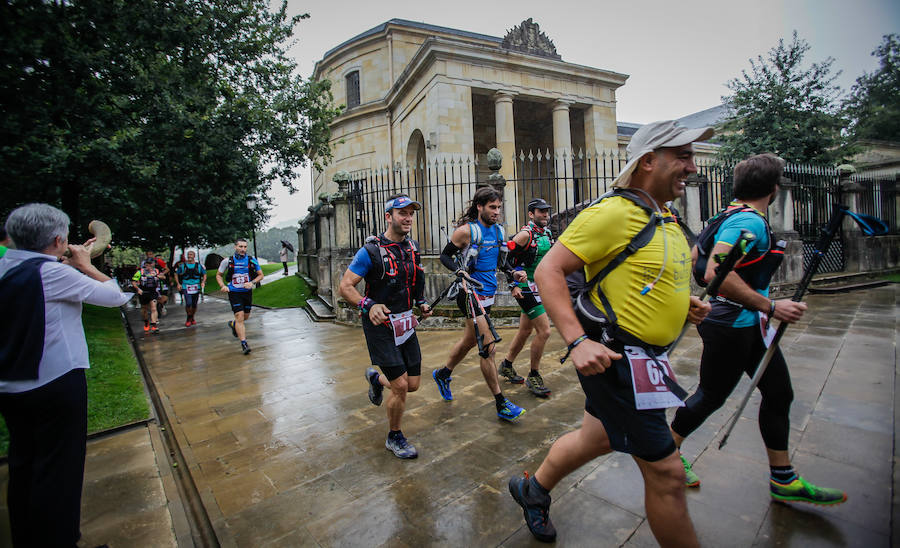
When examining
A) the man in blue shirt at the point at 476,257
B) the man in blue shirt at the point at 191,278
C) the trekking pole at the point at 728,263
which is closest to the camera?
the trekking pole at the point at 728,263

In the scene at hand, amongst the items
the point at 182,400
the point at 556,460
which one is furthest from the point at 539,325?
the point at 182,400

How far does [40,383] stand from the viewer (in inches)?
87.5

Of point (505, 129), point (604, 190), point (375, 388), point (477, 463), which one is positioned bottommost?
point (477, 463)

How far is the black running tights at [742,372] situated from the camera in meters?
2.48

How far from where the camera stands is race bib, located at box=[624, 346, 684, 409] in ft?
5.69

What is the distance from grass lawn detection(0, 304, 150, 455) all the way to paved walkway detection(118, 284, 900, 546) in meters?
0.40

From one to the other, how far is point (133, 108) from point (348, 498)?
11356 mm

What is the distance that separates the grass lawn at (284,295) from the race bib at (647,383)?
42.7 ft

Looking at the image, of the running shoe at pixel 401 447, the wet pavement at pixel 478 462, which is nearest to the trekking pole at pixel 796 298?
the wet pavement at pixel 478 462

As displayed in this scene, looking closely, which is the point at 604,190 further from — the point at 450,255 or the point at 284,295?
the point at 284,295

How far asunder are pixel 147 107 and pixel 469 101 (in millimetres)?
9672

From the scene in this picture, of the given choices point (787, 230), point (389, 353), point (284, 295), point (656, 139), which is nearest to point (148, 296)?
point (284, 295)

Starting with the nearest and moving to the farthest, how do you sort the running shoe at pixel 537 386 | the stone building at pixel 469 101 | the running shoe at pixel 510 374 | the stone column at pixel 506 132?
the running shoe at pixel 537 386 → the running shoe at pixel 510 374 → the stone building at pixel 469 101 → the stone column at pixel 506 132

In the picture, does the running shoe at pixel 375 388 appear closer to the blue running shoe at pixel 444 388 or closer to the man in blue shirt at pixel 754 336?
the blue running shoe at pixel 444 388
